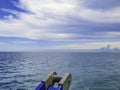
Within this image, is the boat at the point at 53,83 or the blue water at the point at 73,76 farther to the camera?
the blue water at the point at 73,76

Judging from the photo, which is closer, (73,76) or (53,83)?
(53,83)

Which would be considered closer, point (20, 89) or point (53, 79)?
point (53, 79)

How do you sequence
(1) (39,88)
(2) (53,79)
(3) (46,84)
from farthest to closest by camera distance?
(2) (53,79) → (3) (46,84) → (1) (39,88)

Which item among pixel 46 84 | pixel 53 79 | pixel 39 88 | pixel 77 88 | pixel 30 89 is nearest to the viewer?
pixel 39 88

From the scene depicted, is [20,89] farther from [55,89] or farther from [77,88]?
[55,89]

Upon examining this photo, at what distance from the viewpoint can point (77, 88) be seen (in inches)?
1084

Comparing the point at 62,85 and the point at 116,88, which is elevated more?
the point at 62,85

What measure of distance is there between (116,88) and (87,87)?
4.47 metres

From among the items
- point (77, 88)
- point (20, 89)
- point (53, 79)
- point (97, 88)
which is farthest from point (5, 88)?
point (53, 79)

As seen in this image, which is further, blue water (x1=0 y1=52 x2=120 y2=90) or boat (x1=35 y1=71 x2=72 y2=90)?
blue water (x1=0 y1=52 x2=120 y2=90)

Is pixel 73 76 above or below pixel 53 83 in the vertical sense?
below

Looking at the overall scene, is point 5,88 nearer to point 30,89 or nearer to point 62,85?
point 30,89

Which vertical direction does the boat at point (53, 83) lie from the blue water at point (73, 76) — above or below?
above

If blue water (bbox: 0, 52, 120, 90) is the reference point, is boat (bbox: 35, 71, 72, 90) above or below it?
above
